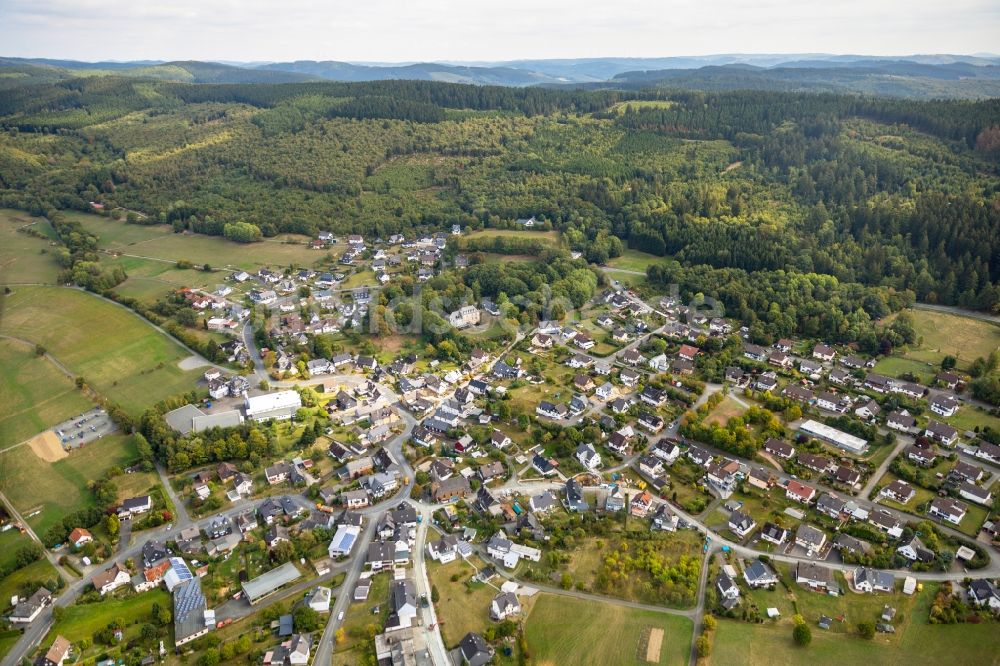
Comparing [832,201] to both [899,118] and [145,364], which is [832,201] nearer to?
[899,118]

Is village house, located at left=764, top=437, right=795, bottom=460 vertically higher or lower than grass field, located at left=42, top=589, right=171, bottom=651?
lower

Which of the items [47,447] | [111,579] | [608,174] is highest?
[608,174]

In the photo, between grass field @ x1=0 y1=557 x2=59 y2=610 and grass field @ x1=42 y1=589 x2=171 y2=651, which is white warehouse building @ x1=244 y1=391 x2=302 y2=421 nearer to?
grass field @ x1=0 y1=557 x2=59 y2=610

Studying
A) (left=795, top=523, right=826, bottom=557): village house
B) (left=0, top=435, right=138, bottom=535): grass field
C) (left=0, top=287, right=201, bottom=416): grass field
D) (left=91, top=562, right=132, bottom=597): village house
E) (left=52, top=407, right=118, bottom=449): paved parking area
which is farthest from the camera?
(left=0, top=287, right=201, bottom=416): grass field

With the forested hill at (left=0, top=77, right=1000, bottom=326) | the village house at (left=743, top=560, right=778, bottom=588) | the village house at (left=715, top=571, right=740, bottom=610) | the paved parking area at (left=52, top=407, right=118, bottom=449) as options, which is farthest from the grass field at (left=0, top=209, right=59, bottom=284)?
the village house at (left=743, top=560, right=778, bottom=588)

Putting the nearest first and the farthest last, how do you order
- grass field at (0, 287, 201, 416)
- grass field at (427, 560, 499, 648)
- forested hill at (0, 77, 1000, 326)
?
1. grass field at (427, 560, 499, 648)
2. grass field at (0, 287, 201, 416)
3. forested hill at (0, 77, 1000, 326)

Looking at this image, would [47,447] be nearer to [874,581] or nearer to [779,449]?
[779,449]

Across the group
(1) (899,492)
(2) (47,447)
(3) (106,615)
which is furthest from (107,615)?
(1) (899,492)
